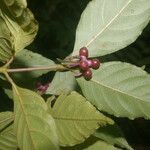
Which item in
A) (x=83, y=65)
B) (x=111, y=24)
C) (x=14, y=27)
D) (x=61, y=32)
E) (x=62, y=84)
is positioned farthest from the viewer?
(x=61, y=32)

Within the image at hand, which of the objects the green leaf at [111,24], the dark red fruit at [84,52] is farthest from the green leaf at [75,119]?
the green leaf at [111,24]

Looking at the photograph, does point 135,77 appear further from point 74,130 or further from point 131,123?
point 131,123

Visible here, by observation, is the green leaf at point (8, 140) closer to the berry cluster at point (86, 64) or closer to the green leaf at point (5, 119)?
the green leaf at point (5, 119)

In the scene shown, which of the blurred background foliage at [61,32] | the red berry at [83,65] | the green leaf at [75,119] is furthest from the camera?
the blurred background foliage at [61,32]

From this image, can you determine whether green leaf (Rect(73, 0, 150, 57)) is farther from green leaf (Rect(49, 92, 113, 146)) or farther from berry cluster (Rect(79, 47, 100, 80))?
green leaf (Rect(49, 92, 113, 146))

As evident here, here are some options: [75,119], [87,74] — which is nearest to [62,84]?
[87,74]

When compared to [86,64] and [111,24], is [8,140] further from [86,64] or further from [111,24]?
[111,24]
